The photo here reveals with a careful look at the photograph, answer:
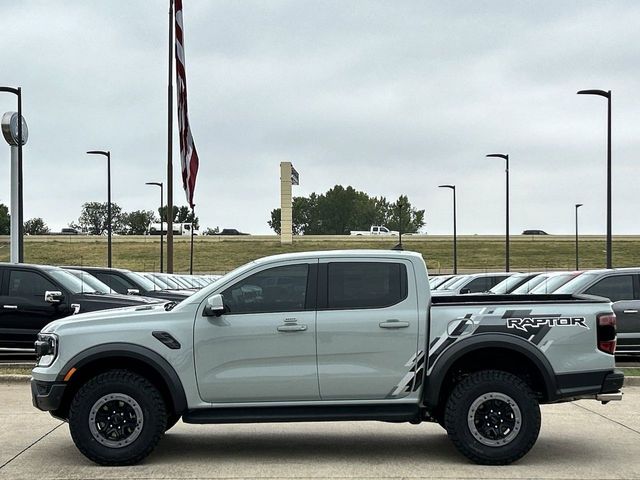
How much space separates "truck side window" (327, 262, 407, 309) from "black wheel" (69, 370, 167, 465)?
1777mm

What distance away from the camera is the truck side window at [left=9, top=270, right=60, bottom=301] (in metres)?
16.4

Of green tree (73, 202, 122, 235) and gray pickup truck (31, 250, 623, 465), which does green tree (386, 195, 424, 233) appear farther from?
gray pickup truck (31, 250, 623, 465)

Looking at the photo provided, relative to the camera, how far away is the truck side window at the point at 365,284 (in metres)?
8.30

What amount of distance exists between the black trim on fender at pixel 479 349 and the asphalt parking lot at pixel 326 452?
0.64 meters

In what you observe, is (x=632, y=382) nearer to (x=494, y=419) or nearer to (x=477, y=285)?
(x=494, y=419)

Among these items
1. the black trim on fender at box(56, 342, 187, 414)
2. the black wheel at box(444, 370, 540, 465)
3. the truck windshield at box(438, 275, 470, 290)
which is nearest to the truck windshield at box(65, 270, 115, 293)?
the black trim on fender at box(56, 342, 187, 414)

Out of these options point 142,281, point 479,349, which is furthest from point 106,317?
point 142,281

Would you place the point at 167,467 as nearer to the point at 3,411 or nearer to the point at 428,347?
the point at 428,347

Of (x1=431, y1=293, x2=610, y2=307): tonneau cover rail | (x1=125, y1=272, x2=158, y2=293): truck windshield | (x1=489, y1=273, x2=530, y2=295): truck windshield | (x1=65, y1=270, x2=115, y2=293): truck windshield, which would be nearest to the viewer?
(x1=431, y1=293, x2=610, y2=307): tonneau cover rail

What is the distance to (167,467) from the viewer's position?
26.7ft

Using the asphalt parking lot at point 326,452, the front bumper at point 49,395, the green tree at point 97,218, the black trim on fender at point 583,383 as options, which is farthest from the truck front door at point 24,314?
the green tree at point 97,218

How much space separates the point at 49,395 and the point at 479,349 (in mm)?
3758

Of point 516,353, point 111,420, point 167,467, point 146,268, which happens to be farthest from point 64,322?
point 146,268

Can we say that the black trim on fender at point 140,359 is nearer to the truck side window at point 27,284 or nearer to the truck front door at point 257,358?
the truck front door at point 257,358
